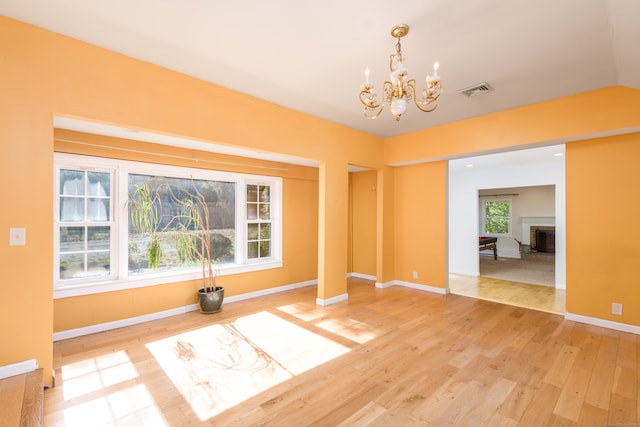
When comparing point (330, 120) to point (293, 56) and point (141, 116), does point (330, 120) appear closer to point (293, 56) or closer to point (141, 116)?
point (293, 56)

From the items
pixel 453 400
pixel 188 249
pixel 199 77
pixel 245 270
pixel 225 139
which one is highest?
pixel 199 77

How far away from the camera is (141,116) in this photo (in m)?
2.62

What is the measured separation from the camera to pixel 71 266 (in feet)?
11.2

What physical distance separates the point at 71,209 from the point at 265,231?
8.84 feet

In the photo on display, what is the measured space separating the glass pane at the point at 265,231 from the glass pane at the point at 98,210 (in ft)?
7.44

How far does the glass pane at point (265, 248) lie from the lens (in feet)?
17.0

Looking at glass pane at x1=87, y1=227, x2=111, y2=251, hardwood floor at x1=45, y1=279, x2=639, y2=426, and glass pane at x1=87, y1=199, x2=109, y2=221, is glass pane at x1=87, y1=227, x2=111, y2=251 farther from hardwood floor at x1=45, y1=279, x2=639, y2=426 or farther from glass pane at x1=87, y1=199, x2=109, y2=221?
hardwood floor at x1=45, y1=279, x2=639, y2=426

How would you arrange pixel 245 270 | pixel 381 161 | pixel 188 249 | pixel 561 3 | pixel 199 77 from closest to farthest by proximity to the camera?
pixel 561 3, pixel 199 77, pixel 188 249, pixel 245 270, pixel 381 161

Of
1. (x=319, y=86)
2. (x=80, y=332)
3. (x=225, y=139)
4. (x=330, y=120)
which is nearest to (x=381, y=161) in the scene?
(x=330, y=120)

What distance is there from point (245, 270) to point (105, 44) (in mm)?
3344

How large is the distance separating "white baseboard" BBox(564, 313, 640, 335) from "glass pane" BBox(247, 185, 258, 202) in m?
4.85

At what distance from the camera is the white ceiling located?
199 cm

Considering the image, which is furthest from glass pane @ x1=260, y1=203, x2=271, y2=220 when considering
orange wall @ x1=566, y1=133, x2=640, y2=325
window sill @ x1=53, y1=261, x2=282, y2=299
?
orange wall @ x1=566, y1=133, x2=640, y2=325

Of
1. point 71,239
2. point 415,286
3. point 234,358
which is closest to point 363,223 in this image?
point 415,286
